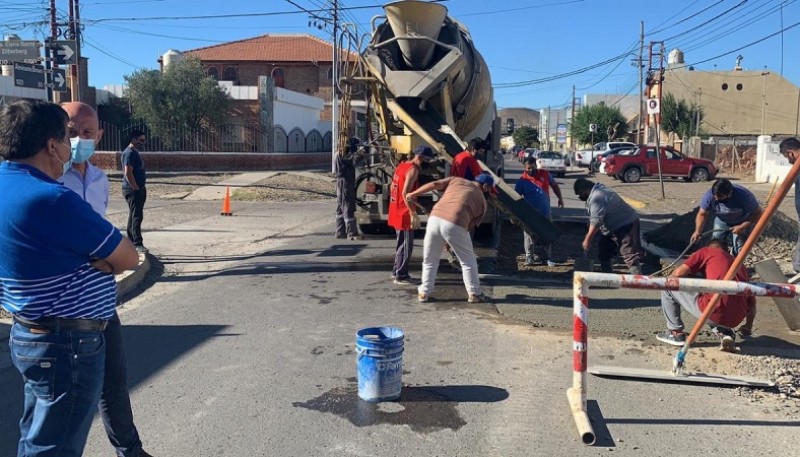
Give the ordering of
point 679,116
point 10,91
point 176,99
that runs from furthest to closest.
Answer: point 679,116 → point 176,99 → point 10,91

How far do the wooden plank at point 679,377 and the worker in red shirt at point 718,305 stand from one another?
0.60 metres

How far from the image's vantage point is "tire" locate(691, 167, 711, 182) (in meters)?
30.7

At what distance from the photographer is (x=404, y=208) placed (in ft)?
26.3

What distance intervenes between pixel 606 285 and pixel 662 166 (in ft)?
94.6

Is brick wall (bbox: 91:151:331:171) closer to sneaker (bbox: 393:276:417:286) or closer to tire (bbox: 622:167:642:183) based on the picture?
tire (bbox: 622:167:642:183)

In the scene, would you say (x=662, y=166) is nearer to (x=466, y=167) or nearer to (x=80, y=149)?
(x=466, y=167)

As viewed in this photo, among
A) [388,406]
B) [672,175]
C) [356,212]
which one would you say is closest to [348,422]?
[388,406]

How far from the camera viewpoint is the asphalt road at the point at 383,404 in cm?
397

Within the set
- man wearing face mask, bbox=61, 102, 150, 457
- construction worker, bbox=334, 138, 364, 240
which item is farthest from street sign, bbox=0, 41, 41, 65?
man wearing face mask, bbox=61, 102, 150, 457

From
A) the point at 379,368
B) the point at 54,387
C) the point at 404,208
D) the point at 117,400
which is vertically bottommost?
the point at 379,368

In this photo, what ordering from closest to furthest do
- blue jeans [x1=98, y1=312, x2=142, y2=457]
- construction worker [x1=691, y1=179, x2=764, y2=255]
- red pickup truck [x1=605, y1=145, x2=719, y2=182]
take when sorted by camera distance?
blue jeans [x1=98, y1=312, x2=142, y2=457]
construction worker [x1=691, y1=179, x2=764, y2=255]
red pickup truck [x1=605, y1=145, x2=719, y2=182]

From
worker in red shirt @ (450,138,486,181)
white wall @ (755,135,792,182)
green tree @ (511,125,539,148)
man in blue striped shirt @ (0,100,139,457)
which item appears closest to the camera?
man in blue striped shirt @ (0,100,139,457)

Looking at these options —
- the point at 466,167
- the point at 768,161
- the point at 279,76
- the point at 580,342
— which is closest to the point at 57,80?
the point at 466,167

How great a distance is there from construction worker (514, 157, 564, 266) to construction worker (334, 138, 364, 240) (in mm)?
2903
